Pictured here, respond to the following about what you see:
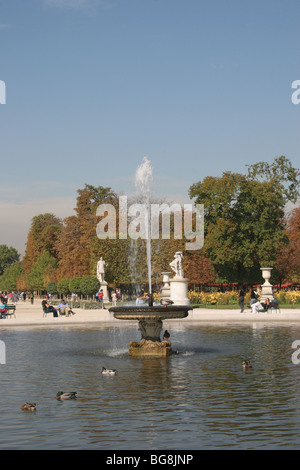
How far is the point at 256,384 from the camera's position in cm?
1455

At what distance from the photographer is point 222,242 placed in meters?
59.2

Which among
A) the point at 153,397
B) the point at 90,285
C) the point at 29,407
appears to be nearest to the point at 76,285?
the point at 90,285

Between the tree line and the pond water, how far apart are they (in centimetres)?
3688

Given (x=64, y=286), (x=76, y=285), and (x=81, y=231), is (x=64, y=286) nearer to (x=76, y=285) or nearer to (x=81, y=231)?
(x=76, y=285)

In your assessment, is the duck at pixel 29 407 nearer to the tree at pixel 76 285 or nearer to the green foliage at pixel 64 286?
the tree at pixel 76 285

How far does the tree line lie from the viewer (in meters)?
59.9

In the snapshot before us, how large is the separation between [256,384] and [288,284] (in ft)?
219

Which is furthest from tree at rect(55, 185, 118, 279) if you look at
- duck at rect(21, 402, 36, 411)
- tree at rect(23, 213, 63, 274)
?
duck at rect(21, 402, 36, 411)

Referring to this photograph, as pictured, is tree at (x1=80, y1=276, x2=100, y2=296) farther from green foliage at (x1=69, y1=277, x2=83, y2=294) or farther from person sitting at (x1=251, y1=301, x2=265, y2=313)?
person sitting at (x1=251, y1=301, x2=265, y2=313)

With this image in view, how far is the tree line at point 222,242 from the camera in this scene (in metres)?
59.9
